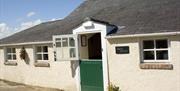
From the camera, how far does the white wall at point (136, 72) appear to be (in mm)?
13031

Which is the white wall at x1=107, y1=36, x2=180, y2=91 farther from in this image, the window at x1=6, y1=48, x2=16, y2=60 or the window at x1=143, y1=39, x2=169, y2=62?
the window at x1=6, y1=48, x2=16, y2=60

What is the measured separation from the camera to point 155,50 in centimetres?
1380

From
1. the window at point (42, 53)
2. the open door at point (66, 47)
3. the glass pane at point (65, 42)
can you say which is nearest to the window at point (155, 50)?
the open door at point (66, 47)

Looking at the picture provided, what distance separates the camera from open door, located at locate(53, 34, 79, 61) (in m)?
16.3

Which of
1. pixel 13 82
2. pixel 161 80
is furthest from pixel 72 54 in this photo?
pixel 13 82

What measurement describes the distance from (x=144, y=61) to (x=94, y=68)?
2.72m

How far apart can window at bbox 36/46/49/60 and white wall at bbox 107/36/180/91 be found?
209 inches

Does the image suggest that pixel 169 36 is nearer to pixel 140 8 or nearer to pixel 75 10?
pixel 140 8

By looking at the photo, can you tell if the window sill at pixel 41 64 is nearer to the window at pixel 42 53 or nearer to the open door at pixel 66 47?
the window at pixel 42 53

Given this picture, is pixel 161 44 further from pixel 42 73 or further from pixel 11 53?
pixel 11 53

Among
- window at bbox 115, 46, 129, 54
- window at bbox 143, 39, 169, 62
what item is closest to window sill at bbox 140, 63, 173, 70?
window at bbox 143, 39, 169, 62

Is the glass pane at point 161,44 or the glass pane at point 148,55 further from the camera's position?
the glass pane at point 148,55

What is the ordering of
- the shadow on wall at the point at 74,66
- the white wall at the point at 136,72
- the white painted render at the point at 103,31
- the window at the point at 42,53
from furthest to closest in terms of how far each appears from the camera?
the window at the point at 42,53
the shadow on wall at the point at 74,66
the white painted render at the point at 103,31
the white wall at the point at 136,72

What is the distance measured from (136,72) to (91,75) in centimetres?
262
